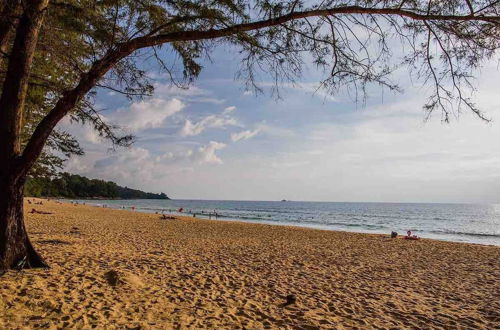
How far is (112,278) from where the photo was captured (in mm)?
5883

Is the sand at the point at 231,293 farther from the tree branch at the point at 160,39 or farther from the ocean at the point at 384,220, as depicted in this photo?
the ocean at the point at 384,220

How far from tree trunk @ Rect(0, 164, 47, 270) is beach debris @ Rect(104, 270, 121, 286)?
1.27 m

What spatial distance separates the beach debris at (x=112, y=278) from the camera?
5.79m

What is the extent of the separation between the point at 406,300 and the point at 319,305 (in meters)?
1.87

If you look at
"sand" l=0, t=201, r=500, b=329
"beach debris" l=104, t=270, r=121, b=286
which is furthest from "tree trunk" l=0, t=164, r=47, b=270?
"beach debris" l=104, t=270, r=121, b=286

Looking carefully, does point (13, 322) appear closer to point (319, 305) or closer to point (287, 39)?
point (319, 305)

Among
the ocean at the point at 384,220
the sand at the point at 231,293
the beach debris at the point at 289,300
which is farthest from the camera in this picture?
the ocean at the point at 384,220

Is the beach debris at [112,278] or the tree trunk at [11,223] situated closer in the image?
the tree trunk at [11,223]

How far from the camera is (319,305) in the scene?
576 cm

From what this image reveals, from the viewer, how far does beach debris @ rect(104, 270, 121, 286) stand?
5785mm

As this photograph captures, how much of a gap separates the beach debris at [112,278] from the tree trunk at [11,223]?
1.27 metres

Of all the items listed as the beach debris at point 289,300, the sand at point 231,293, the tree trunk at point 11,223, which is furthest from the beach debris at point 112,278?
the beach debris at point 289,300

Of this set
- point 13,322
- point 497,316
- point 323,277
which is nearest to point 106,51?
point 13,322

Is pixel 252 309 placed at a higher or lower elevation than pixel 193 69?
lower
